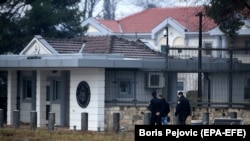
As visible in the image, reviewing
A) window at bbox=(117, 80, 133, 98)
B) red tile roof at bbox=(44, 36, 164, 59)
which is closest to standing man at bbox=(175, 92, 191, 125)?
window at bbox=(117, 80, 133, 98)

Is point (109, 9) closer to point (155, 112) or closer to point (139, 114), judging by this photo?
point (139, 114)

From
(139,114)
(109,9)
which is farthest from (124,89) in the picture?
(109,9)

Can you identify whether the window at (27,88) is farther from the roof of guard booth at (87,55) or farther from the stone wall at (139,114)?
the stone wall at (139,114)

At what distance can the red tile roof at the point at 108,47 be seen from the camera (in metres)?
42.7

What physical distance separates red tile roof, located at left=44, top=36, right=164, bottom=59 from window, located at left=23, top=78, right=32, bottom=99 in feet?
8.04

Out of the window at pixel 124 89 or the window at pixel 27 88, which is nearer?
the window at pixel 124 89

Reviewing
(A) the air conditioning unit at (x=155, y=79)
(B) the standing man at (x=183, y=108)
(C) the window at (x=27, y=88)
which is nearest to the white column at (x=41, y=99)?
(C) the window at (x=27, y=88)

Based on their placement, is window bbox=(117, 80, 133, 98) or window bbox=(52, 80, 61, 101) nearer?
window bbox=(117, 80, 133, 98)

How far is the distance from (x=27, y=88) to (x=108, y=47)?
16.8 ft

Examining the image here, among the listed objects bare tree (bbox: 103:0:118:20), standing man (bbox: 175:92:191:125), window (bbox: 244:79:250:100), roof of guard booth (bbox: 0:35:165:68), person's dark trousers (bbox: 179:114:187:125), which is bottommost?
person's dark trousers (bbox: 179:114:187:125)

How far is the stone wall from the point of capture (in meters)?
34.4

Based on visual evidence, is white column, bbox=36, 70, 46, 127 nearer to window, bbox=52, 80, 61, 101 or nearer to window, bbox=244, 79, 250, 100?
window, bbox=52, 80, 61, 101

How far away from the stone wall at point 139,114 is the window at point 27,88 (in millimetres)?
7296

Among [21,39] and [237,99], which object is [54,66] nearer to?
[237,99]
